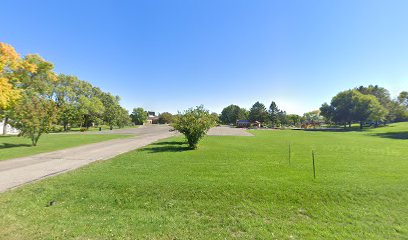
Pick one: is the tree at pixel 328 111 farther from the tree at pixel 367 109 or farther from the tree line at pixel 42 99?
the tree line at pixel 42 99

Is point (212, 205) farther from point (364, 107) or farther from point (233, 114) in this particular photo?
point (233, 114)

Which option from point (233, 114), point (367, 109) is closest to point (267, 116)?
point (233, 114)

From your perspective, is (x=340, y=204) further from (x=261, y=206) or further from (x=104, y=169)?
(x=104, y=169)

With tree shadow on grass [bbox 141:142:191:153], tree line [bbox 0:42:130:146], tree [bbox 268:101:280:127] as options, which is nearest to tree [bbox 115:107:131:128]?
tree line [bbox 0:42:130:146]

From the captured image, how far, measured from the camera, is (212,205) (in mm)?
6129

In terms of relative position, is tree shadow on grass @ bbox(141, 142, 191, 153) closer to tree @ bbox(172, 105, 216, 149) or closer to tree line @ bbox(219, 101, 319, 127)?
tree @ bbox(172, 105, 216, 149)

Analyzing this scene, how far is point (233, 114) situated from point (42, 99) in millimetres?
104204

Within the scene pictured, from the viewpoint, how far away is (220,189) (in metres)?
7.18

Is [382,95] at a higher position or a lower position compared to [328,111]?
higher

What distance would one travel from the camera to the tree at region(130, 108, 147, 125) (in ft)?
376

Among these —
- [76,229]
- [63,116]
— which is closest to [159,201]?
[76,229]

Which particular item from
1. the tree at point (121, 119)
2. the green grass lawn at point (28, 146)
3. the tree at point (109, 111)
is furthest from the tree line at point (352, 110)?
the green grass lawn at point (28, 146)

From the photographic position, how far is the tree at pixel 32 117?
19.8 meters

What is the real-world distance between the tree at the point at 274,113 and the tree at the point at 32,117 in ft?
293
